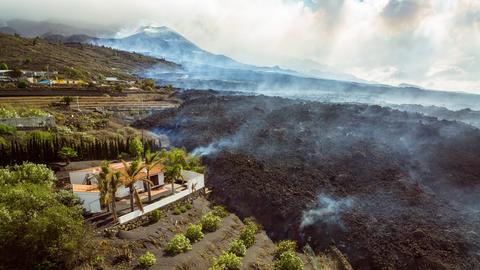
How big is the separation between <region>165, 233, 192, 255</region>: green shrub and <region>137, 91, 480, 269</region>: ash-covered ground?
10.2 m

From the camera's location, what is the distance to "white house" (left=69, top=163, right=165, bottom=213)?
90.4ft

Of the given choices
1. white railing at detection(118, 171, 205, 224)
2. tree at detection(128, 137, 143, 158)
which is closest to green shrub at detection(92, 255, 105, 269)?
white railing at detection(118, 171, 205, 224)

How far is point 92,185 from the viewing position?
30453mm

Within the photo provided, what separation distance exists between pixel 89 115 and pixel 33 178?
40799 millimetres

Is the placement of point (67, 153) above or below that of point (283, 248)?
above

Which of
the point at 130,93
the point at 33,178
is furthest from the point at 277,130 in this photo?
the point at 130,93

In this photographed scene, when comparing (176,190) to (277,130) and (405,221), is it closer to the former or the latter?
(405,221)

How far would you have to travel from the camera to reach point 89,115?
66562 millimetres

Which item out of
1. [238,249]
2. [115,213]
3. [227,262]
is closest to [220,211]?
[238,249]

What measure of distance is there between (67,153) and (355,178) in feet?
106

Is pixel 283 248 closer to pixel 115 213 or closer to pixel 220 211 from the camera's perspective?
pixel 220 211

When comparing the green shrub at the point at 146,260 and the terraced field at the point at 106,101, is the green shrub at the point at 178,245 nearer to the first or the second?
the green shrub at the point at 146,260

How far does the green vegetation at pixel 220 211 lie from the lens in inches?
1329

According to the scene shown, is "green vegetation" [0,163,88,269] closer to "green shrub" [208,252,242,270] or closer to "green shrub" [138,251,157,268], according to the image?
"green shrub" [138,251,157,268]
